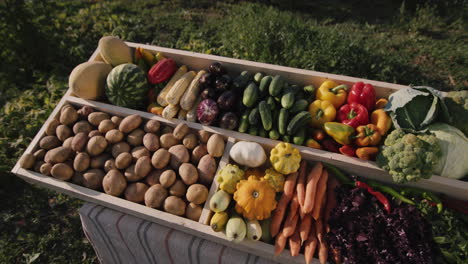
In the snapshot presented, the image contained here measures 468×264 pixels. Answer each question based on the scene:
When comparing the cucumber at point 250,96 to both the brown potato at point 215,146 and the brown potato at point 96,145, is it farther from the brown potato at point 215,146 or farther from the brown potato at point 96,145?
the brown potato at point 96,145

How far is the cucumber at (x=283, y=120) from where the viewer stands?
2.48m

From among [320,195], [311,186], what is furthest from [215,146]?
[320,195]

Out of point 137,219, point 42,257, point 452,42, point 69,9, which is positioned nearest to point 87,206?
point 137,219

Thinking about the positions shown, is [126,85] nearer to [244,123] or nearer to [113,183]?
[113,183]

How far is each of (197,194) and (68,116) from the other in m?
1.68

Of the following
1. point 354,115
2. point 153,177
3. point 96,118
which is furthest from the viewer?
point 96,118

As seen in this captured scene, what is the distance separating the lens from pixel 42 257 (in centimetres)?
345

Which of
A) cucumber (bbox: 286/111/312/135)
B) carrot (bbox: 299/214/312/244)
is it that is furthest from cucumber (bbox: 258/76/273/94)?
carrot (bbox: 299/214/312/244)

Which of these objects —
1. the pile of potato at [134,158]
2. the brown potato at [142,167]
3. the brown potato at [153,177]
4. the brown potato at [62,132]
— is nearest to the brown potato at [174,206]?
the pile of potato at [134,158]

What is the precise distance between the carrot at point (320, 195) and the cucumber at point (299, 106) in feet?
2.00

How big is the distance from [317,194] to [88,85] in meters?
2.59

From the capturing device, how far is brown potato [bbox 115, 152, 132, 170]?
8.43 ft

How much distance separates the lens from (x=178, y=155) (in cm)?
257

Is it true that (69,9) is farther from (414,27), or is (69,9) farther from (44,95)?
(414,27)
